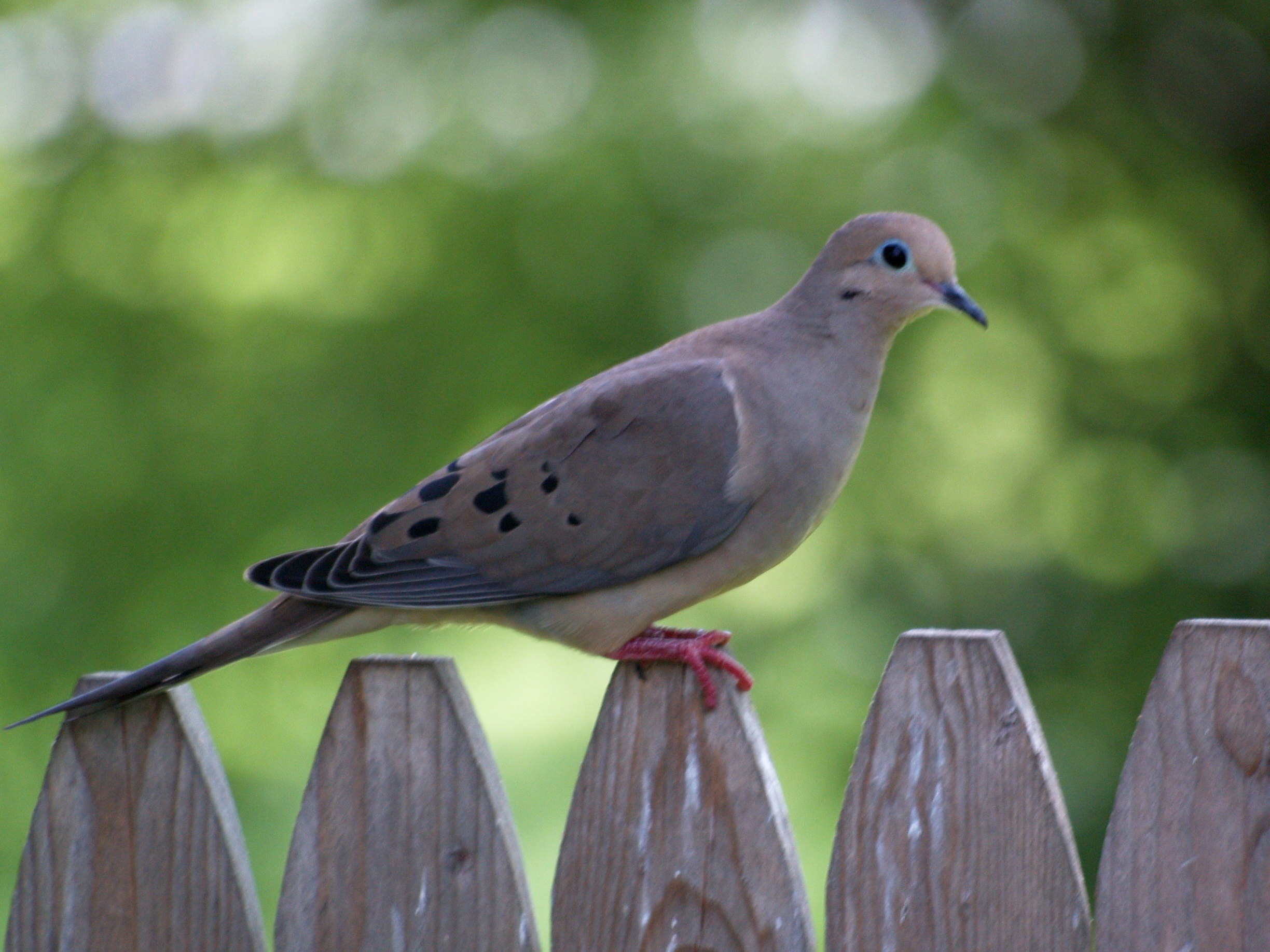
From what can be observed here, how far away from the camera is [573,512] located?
232 centimetres

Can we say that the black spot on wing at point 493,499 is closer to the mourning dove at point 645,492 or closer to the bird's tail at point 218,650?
the mourning dove at point 645,492

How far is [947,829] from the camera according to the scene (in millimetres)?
1669

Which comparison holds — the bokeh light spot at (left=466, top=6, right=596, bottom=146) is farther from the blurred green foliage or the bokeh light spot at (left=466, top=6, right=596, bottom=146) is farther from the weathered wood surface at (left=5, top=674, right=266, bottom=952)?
the weathered wood surface at (left=5, top=674, right=266, bottom=952)

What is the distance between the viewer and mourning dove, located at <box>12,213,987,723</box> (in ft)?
7.42

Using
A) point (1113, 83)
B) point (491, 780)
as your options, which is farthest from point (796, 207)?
point (491, 780)

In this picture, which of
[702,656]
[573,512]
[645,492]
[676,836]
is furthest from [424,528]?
[676,836]

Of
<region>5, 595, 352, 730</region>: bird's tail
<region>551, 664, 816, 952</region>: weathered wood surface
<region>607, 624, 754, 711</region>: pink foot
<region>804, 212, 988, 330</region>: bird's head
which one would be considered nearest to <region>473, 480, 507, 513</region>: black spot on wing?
<region>5, 595, 352, 730</region>: bird's tail

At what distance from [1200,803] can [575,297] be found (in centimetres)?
326

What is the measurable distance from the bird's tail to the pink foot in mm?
603

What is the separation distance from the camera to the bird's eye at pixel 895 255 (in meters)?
2.39

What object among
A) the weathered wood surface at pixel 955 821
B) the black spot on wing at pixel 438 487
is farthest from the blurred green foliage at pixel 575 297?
the weathered wood surface at pixel 955 821

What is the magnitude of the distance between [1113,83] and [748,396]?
281 cm

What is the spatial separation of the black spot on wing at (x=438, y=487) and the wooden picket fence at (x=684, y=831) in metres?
0.59

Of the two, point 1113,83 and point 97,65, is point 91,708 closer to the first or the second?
point 97,65
